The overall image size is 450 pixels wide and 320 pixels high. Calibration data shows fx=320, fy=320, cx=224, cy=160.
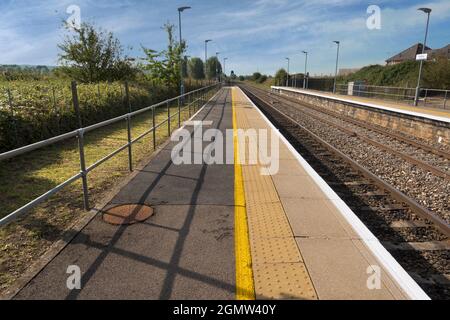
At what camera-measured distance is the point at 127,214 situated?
4723mm

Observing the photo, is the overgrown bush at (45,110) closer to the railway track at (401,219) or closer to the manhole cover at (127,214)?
the manhole cover at (127,214)

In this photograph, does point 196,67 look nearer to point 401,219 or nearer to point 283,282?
point 401,219

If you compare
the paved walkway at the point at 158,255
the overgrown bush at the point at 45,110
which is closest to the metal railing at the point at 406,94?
the overgrown bush at the point at 45,110

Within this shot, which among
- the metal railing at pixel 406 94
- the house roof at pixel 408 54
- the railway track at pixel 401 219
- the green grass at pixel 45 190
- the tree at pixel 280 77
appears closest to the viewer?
the green grass at pixel 45 190

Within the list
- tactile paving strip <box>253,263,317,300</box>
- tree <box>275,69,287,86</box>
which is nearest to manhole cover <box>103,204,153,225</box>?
tactile paving strip <box>253,263,317,300</box>

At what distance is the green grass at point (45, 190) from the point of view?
3810mm

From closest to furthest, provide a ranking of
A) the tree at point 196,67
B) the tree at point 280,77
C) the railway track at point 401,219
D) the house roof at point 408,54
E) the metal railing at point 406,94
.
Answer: the railway track at point 401,219 < the metal railing at point 406,94 < the house roof at point 408,54 < the tree at point 280,77 < the tree at point 196,67

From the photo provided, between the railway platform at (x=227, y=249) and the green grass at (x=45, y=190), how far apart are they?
1.43 ft

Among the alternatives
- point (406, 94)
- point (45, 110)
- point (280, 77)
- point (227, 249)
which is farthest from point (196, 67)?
point (227, 249)

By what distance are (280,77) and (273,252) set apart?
88.9 meters

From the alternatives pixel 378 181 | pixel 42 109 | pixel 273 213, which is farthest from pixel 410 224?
pixel 42 109

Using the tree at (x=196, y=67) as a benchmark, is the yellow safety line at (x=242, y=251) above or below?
below
